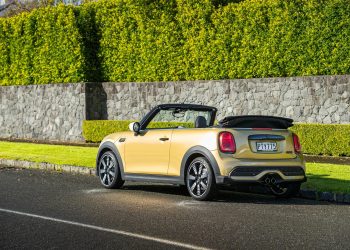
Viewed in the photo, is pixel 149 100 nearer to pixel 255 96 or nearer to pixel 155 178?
pixel 255 96

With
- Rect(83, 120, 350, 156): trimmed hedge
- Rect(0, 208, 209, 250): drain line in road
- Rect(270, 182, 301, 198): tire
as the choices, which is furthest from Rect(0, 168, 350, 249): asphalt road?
Rect(83, 120, 350, 156): trimmed hedge

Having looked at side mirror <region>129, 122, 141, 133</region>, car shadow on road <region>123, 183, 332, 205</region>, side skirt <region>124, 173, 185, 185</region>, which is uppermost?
side mirror <region>129, 122, 141, 133</region>

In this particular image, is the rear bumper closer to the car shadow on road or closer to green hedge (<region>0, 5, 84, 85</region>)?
the car shadow on road

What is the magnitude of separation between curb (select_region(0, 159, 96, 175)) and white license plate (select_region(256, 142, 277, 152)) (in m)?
5.62

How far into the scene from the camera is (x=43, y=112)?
28.2 meters

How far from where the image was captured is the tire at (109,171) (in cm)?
1223

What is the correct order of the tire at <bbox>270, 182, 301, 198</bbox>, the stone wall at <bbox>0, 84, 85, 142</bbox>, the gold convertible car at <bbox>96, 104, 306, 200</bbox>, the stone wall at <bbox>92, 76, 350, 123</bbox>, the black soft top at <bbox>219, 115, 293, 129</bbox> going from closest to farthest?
the gold convertible car at <bbox>96, 104, 306, 200</bbox> → the black soft top at <bbox>219, 115, 293, 129</bbox> → the tire at <bbox>270, 182, 301, 198</bbox> → the stone wall at <bbox>92, 76, 350, 123</bbox> → the stone wall at <bbox>0, 84, 85, 142</bbox>

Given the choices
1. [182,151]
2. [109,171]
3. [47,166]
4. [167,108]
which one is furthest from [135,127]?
[47,166]

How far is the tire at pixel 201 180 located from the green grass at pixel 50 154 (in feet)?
17.1

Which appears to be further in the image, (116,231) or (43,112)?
(43,112)

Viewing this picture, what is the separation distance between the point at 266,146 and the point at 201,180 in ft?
3.72

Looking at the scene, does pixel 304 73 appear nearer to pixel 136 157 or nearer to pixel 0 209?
pixel 136 157

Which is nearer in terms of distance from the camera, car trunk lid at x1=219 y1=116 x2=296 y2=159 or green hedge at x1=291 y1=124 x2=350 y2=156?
car trunk lid at x1=219 y1=116 x2=296 y2=159

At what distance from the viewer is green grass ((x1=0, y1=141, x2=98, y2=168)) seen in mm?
16859
